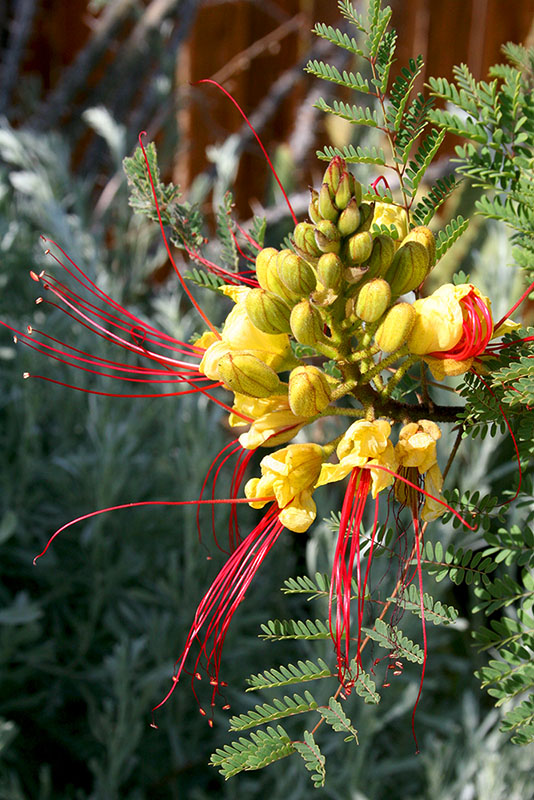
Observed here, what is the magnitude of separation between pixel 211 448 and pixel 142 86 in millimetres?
1473

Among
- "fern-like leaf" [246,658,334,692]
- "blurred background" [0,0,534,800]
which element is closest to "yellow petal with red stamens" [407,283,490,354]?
"fern-like leaf" [246,658,334,692]

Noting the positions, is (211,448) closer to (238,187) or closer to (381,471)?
(381,471)

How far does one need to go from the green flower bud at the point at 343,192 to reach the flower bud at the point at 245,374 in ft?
0.32

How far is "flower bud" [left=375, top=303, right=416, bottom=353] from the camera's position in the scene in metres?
0.42

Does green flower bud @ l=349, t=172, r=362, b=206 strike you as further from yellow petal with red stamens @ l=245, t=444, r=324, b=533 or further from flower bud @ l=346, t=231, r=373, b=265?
yellow petal with red stamens @ l=245, t=444, r=324, b=533

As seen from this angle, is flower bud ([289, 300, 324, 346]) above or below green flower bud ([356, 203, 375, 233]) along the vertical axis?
below

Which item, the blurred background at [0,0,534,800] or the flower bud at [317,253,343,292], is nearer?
the flower bud at [317,253,343,292]

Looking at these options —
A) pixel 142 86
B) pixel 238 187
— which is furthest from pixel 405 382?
pixel 238 187

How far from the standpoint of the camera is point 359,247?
1.37 feet

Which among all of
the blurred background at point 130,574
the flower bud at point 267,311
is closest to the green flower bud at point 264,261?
the flower bud at point 267,311

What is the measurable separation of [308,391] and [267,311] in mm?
52

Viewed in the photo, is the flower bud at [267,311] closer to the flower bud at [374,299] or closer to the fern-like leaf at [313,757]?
the flower bud at [374,299]

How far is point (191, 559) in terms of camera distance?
52.1 inches

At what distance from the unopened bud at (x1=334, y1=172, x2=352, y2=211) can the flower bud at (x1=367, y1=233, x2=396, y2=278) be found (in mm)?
35
